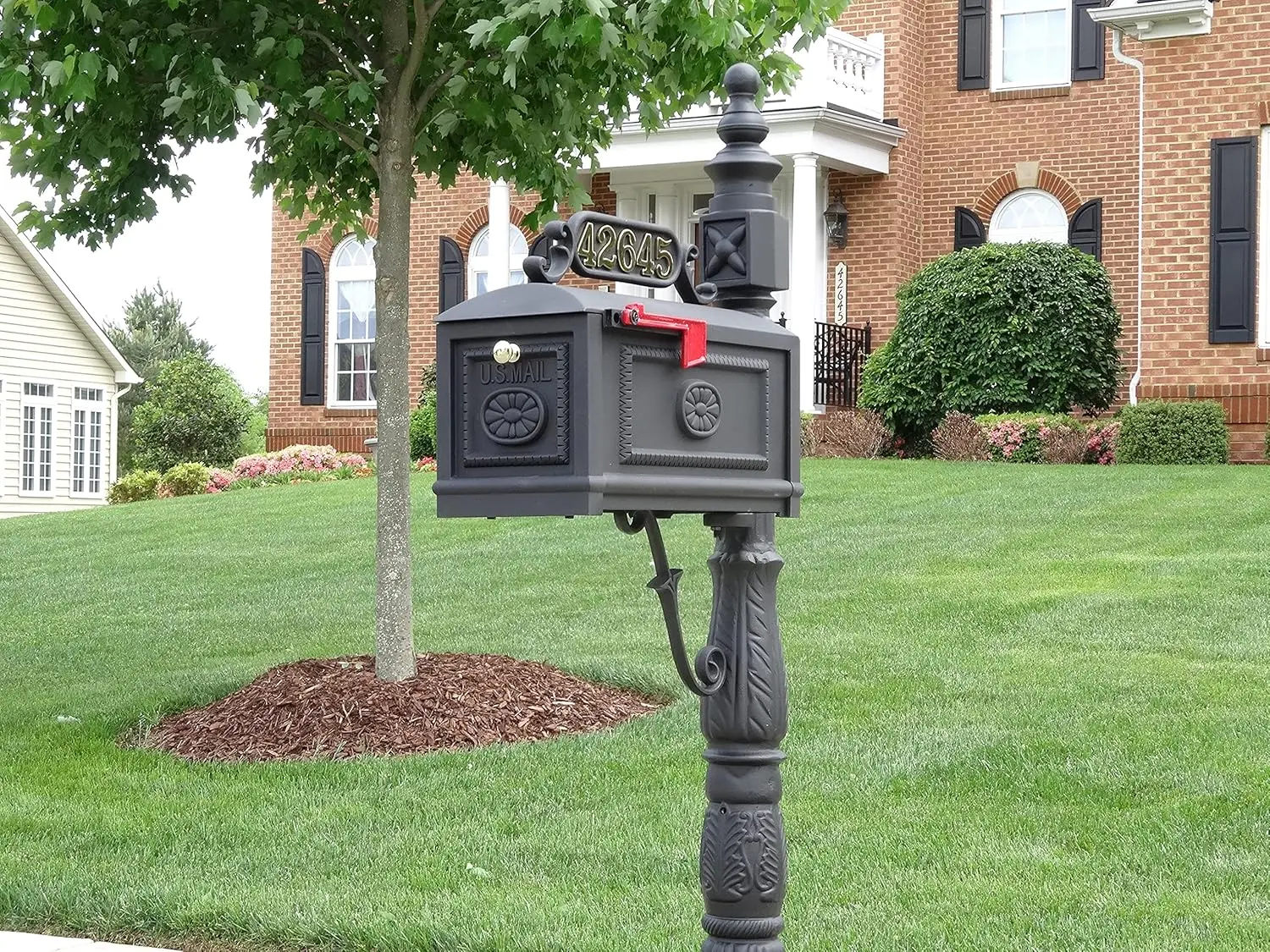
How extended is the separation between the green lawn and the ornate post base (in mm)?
1121

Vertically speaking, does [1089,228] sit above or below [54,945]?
above

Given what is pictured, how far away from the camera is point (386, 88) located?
26.0 ft

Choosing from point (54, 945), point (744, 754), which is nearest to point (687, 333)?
point (744, 754)

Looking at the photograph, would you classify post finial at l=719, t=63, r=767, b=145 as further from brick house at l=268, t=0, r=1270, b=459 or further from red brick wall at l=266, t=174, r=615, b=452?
red brick wall at l=266, t=174, r=615, b=452

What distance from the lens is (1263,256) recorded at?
1638cm

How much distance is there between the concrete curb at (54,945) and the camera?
471 cm

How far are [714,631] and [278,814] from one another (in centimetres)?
302

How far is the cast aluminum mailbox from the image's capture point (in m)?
2.75

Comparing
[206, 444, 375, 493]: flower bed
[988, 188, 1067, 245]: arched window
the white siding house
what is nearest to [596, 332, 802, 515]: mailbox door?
[988, 188, 1067, 245]: arched window

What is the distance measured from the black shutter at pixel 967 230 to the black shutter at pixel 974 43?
155 cm

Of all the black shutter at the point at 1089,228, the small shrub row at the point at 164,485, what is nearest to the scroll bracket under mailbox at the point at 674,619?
the black shutter at the point at 1089,228

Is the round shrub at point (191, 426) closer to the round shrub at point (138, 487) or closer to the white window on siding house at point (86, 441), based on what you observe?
the white window on siding house at point (86, 441)

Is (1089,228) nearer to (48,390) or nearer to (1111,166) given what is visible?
(1111,166)

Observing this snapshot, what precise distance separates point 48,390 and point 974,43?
1777cm
